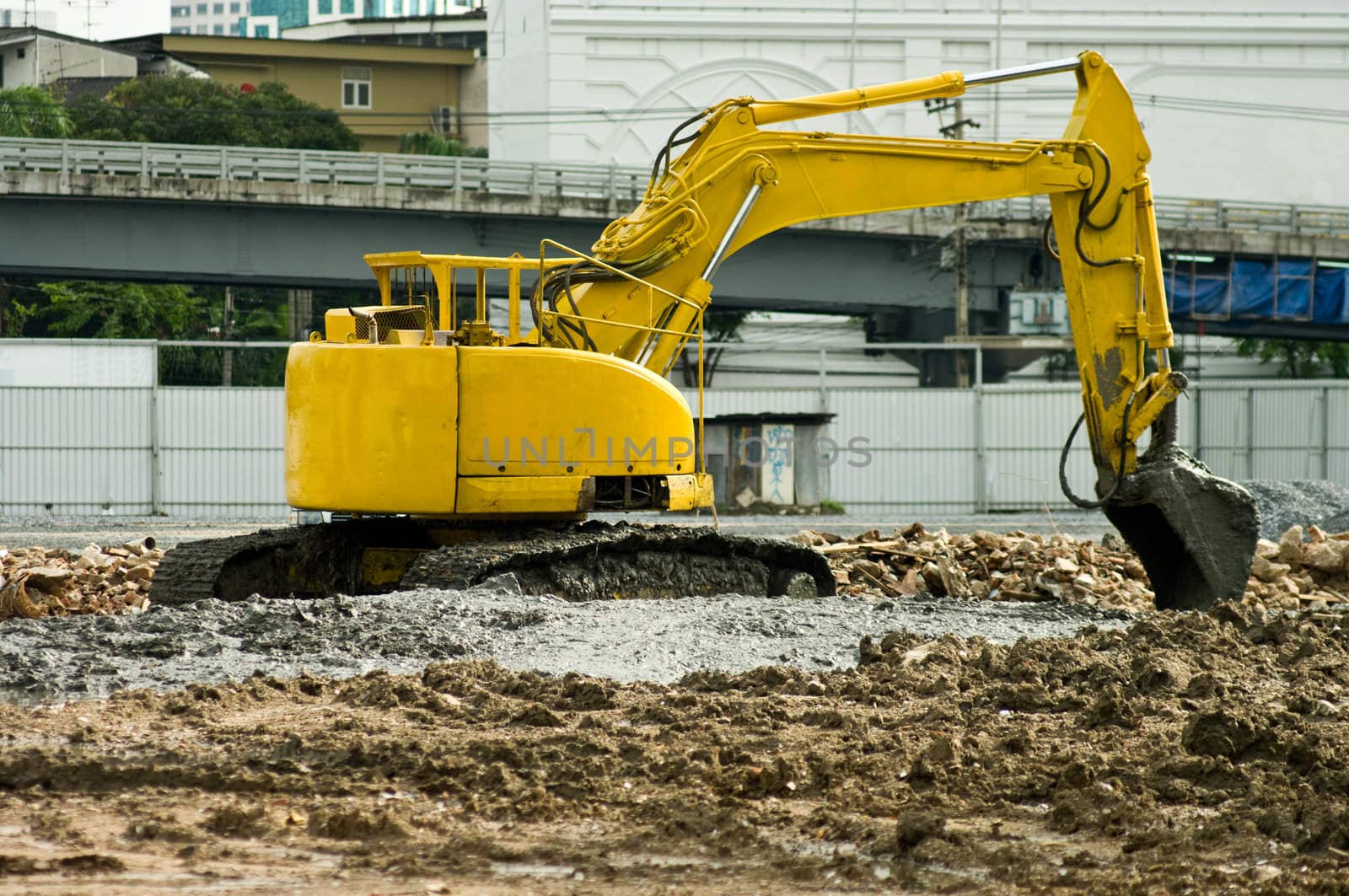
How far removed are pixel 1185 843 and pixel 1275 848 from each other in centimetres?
28

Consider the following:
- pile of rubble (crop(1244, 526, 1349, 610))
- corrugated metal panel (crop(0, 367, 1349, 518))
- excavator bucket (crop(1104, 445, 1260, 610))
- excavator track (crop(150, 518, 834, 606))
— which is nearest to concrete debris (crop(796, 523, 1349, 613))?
pile of rubble (crop(1244, 526, 1349, 610))

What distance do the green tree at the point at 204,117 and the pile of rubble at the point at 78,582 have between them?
40.9m

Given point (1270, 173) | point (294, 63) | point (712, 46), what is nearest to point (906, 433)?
point (712, 46)

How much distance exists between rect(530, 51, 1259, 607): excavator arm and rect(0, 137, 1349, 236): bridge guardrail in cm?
1726

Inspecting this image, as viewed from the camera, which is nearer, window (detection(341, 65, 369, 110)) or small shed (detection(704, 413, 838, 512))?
small shed (detection(704, 413, 838, 512))

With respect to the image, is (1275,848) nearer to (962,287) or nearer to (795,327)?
(962,287)

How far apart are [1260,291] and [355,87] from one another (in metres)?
47.5

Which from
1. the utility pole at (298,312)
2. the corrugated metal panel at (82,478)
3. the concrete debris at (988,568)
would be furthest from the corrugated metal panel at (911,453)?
the utility pole at (298,312)

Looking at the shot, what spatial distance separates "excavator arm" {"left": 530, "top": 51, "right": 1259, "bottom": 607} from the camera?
32.8 ft

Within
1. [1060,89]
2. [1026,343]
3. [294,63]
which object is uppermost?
[294,63]

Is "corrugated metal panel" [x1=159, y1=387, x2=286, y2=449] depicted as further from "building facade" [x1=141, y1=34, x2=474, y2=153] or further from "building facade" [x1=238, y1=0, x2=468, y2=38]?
"building facade" [x1=238, y1=0, x2=468, y2=38]

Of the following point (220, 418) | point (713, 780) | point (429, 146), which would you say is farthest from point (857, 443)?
point (429, 146)

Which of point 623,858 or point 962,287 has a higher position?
point 962,287

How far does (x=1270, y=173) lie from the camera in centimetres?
5322
